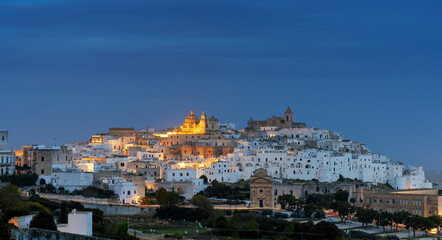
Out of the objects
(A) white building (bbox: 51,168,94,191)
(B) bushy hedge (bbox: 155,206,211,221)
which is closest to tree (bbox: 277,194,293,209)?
(B) bushy hedge (bbox: 155,206,211,221)

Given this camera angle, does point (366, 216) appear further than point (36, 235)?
Yes

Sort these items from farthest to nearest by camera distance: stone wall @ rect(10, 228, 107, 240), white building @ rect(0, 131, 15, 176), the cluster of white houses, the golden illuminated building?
the golden illuminated building
the cluster of white houses
white building @ rect(0, 131, 15, 176)
stone wall @ rect(10, 228, 107, 240)

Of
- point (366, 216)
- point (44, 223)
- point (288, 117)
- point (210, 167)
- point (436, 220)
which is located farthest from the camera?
point (288, 117)

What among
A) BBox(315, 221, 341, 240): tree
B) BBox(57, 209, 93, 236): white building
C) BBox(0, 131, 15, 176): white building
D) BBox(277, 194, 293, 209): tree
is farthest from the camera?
BBox(277, 194, 293, 209): tree

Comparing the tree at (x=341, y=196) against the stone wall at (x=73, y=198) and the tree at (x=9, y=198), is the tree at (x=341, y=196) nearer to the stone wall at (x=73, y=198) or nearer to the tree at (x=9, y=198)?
the stone wall at (x=73, y=198)

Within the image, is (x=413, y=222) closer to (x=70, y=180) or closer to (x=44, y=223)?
(x=70, y=180)

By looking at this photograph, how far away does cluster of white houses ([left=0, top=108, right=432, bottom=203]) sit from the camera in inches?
2109

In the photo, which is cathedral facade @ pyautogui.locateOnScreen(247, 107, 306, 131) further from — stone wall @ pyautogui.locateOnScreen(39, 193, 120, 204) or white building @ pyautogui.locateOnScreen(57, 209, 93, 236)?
white building @ pyautogui.locateOnScreen(57, 209, 93, 236)

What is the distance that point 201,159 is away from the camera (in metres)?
68.6

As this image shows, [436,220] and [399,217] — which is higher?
[399,217]

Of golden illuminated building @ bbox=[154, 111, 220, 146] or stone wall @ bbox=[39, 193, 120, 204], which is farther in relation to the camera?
golden illuminated building @ bbox=[154, 111, 220, 146]

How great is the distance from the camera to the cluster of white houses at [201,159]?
5356cm

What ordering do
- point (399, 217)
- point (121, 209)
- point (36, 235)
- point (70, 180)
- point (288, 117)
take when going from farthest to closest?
point (288, 117) → point (70, 180) → point (121, 209) → point (399, 217) → point (36, 235)

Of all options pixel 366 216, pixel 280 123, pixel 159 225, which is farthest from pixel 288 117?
pixel 159 225
